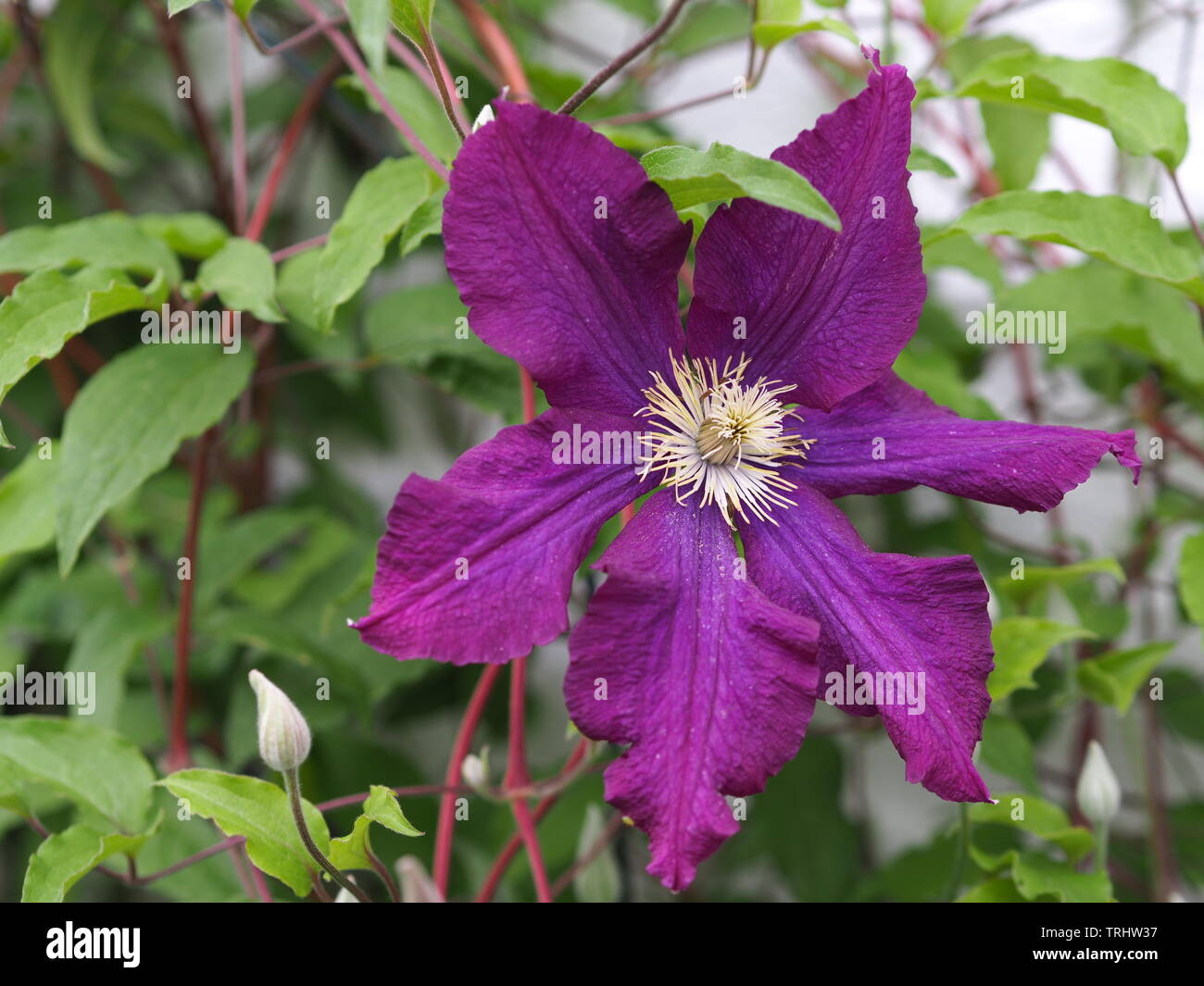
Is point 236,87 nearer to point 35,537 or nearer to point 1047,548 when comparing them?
point 35,537

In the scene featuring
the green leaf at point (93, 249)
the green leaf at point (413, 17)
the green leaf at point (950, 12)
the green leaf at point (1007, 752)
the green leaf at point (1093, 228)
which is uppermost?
the green leaf at point (950, 12)

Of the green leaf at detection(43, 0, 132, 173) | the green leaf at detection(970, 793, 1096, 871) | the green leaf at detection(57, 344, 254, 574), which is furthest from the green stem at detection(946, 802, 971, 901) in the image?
the green leaf at detection(43, 0, 132, 173)

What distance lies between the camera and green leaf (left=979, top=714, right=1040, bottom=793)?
25.5 inches

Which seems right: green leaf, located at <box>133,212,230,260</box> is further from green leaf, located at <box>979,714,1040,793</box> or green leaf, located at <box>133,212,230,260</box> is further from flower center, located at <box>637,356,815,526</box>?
green leaf, located at <box>979,714,1040,793</box>

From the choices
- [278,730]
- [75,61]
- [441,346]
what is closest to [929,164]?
[441,346]

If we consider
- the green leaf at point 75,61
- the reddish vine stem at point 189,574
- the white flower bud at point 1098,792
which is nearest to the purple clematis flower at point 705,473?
the white flower bud at point 1098,792

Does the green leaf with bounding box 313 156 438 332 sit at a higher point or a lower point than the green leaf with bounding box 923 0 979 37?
lower

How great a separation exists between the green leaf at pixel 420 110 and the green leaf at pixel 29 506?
1.03 ft

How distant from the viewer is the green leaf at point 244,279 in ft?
1.84

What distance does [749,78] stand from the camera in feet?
2.00

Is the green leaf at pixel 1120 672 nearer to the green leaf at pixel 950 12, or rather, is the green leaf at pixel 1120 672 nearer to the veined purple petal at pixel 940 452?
the veined purple petal at pixel 940 452

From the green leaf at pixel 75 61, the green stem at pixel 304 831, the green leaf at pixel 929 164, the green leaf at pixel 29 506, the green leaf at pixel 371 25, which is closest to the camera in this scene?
the green leaf at pixel 371 25

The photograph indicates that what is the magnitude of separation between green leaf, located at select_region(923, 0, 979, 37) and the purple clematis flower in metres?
0.22
